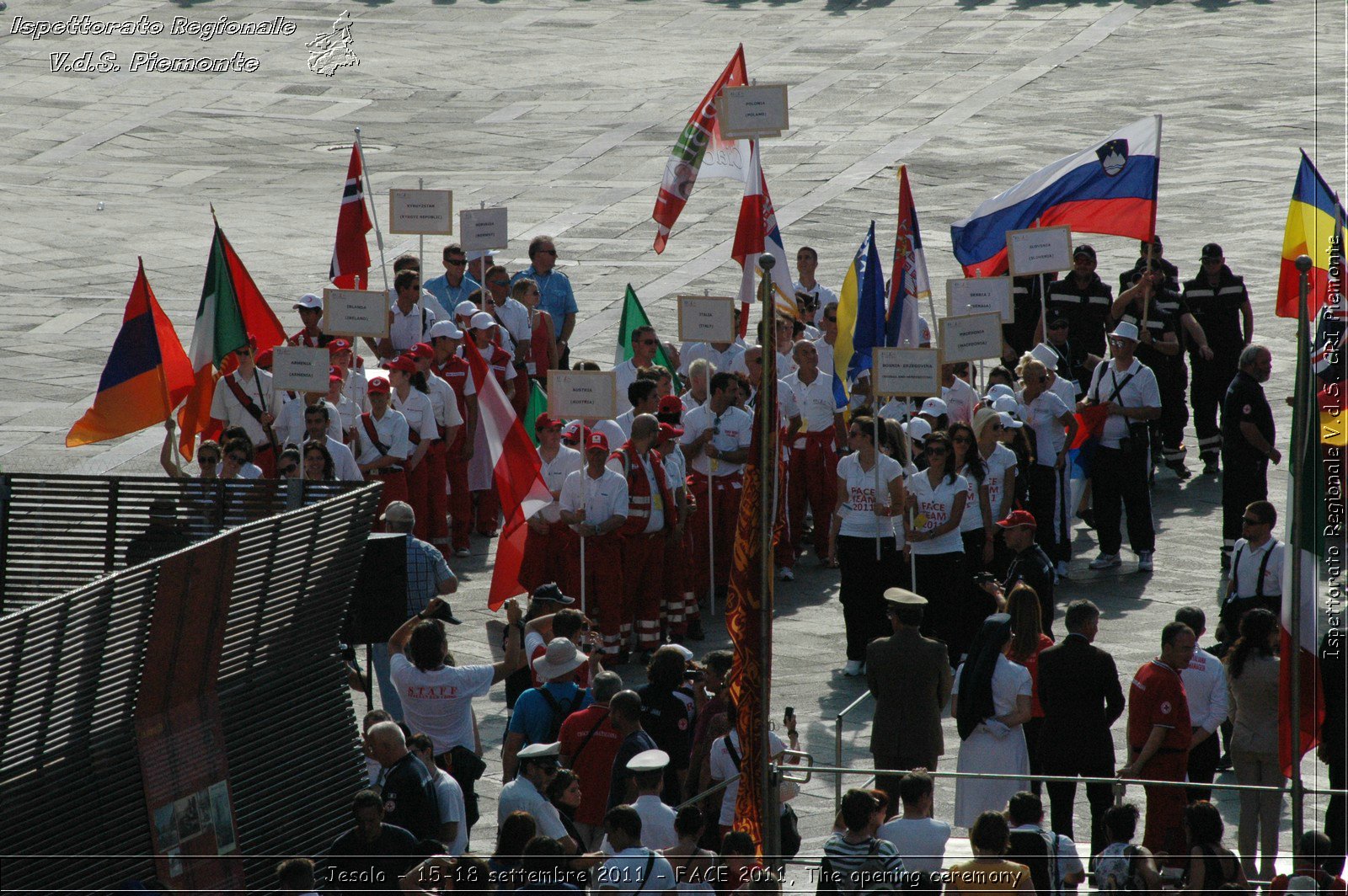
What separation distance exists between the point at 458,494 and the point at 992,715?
6.55 meters

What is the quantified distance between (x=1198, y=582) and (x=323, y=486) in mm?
6725

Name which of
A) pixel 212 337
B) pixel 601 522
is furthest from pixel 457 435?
pixel 601 522

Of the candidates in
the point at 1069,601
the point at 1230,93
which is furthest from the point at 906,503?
the point at 1230,93

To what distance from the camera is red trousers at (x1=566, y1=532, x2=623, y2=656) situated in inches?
509

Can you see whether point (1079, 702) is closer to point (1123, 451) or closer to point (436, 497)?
point (1123, 451)

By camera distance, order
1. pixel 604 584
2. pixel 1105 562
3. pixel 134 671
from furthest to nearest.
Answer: pixel 1105 562
pixel 604 584
pixel 134 671

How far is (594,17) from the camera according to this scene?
3959 centimetres

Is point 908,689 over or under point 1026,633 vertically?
under

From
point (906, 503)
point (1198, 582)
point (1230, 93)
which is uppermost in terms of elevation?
point (1230, 93)

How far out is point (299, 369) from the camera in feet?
46.0

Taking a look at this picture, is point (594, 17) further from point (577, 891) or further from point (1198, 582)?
point (577, 891)

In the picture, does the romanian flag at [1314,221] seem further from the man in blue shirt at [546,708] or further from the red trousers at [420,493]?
the red trousers at [420,493]

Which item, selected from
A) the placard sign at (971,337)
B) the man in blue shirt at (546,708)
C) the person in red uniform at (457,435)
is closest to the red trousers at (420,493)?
the person in red uniform at (457,435)

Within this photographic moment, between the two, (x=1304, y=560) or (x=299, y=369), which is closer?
(x=1304, y=560)
